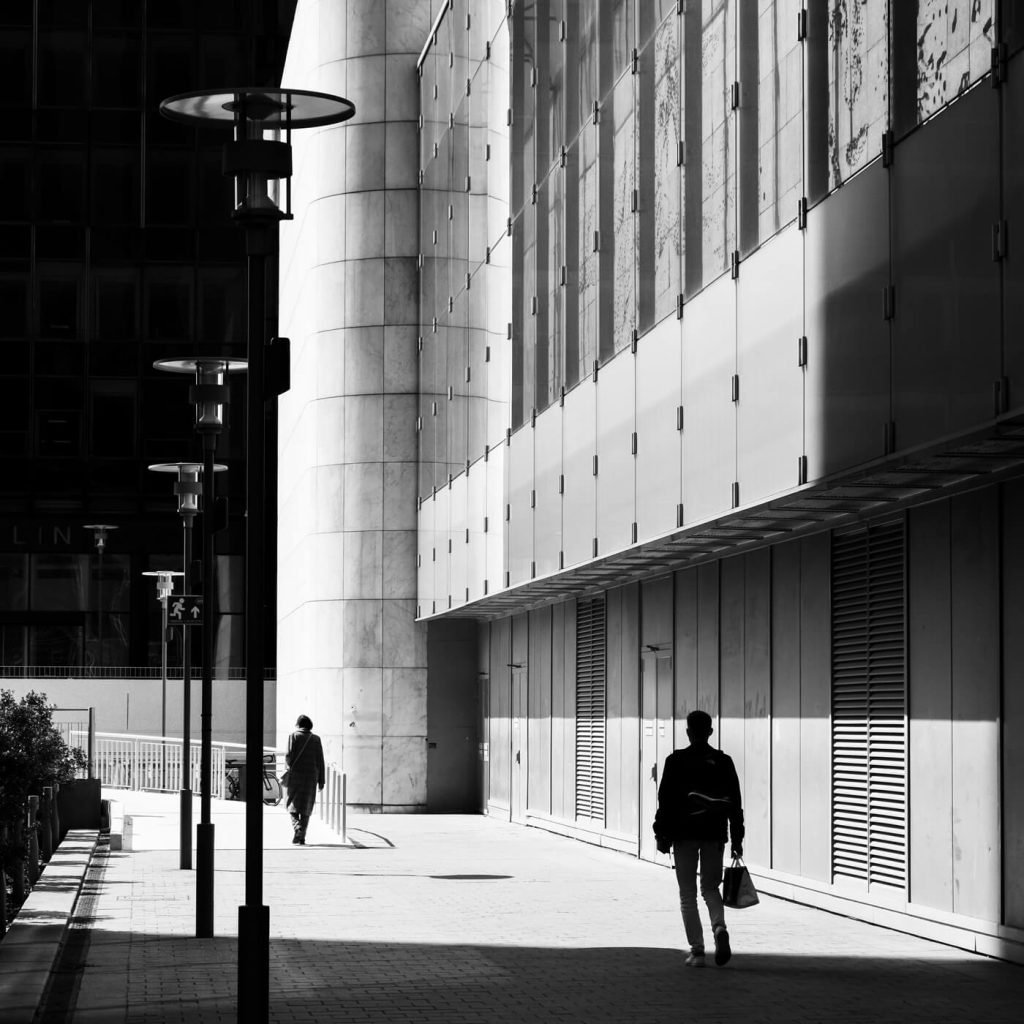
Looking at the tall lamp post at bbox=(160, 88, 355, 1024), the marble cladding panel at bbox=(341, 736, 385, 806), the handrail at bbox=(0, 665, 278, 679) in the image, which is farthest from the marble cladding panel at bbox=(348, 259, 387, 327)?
the tall lamp post at bbox=(160, 88, 355, 1024)

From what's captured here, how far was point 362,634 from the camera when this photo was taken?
36344 millimetres

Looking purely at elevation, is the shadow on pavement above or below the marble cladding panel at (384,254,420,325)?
below

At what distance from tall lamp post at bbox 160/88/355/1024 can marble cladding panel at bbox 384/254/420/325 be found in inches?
989

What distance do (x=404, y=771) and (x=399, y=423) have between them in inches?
265

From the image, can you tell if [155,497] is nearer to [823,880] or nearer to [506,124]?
[506,124]

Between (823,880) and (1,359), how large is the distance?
4743 cm

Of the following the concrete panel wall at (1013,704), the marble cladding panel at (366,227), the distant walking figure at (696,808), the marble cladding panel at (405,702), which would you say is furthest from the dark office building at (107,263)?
the distant walking figure at (696,808)

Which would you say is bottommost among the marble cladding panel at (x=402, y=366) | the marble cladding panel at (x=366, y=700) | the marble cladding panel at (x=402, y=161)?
the marble cladding panel at (x=366, y=700)

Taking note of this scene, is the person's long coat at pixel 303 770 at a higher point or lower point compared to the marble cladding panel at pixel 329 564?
lower

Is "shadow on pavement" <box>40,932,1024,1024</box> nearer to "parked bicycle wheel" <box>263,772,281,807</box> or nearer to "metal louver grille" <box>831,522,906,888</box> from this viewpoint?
"metal louver grille" <box>831,522,906,888</box>

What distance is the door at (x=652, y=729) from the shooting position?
23.0m

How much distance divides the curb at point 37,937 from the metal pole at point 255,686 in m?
1.68

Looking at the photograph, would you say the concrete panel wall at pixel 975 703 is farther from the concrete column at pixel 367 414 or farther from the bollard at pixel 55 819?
the concrete column at pixel 367 414

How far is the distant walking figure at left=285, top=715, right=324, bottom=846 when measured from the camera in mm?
26156
